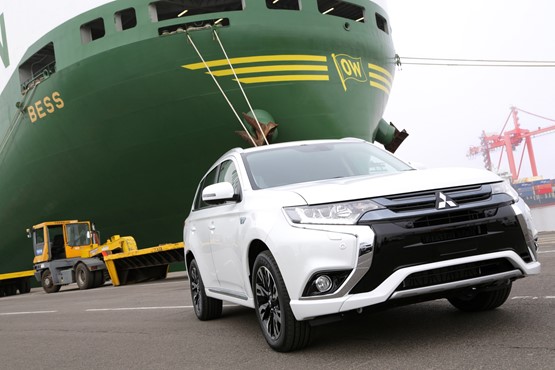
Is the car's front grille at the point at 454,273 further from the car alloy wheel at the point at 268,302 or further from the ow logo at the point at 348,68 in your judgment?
the ow logo at the point at 348,68

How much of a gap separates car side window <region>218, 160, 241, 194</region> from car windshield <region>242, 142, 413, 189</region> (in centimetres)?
17

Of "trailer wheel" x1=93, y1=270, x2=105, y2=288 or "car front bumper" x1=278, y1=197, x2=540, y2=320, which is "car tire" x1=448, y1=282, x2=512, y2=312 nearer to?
"car front bumper" x1=278, y1=197, x2=540, y2=320

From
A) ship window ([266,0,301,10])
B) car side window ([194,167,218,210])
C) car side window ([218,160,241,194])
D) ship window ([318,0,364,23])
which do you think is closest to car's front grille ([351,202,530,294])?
car side window ([218,160,241,194])

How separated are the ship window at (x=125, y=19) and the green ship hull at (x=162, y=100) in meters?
0.12

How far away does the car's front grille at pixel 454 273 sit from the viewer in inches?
157

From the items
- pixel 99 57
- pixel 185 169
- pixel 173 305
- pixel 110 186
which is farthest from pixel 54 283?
pixel 173 305

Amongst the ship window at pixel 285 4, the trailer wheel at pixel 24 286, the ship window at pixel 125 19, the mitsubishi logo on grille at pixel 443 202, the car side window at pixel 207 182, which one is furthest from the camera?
the trailer wheel at pixel 24 286

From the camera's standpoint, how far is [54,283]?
18.6 meters

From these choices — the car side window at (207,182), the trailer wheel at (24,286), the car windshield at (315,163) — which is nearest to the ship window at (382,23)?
the car side window at (207,182)

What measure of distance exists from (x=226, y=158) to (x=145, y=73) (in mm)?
10149

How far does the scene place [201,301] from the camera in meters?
6.79

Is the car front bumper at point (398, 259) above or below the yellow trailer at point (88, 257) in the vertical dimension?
above

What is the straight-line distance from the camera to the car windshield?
5.30 m

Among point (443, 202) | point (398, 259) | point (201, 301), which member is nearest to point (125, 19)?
point (201, 301)
